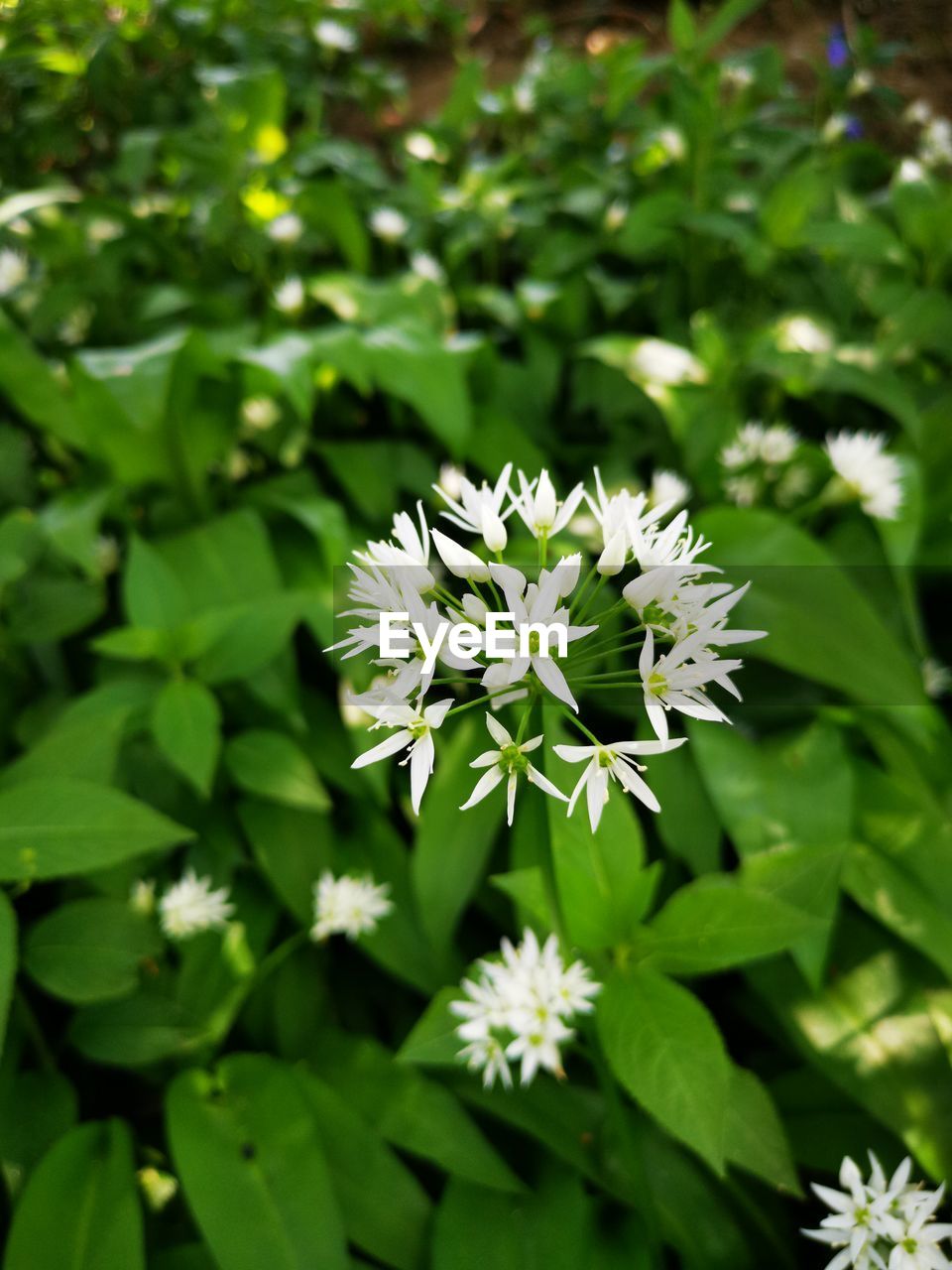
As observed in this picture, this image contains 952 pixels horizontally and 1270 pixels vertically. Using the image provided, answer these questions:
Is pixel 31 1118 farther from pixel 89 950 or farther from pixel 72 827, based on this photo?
pixel 72 827

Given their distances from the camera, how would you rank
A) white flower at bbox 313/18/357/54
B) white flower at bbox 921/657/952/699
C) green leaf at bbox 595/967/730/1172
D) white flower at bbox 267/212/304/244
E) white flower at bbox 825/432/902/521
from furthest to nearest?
white flower at bbox 313/18/357/54
white flower at bbox 267/212/304/244
white flower at bbox 921/657/952/699
white flower at bbox 825/432/902/521
green leaf at bbox 595/967/730/1172

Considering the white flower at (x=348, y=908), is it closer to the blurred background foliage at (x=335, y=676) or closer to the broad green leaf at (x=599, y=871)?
the blurred background foliage at (x=335, y=676)

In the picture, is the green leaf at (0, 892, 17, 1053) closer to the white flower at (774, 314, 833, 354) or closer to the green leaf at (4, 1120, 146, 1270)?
the green leaf at (4, 1120, 146, 1270)

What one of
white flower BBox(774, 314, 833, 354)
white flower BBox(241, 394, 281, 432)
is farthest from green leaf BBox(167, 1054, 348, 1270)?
white flower BBox(774, 314, 833, 354)

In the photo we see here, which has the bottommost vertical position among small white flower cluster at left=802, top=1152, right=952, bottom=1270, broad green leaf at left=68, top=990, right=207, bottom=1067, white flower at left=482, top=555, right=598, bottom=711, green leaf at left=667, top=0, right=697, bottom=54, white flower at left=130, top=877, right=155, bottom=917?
broad green leaf at left=68, top=990, right=207, bottom=1067

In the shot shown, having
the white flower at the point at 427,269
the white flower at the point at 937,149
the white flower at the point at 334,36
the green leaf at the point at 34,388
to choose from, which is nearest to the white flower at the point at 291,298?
the white flower at the point at 427,269

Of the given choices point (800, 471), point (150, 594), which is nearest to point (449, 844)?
point (150, 594)
